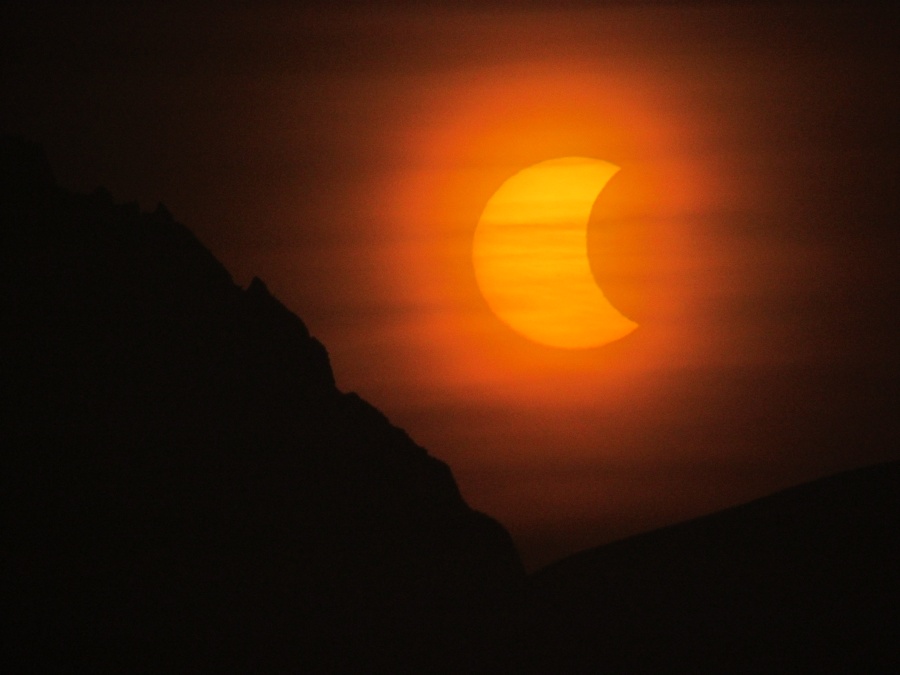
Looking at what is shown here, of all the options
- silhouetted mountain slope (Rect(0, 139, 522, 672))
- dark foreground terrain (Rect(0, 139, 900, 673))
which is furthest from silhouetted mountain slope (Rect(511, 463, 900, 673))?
silhouetted mountain slope (Rect(0, 139, 522, 672))

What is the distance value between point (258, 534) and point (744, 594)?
82.6 ft

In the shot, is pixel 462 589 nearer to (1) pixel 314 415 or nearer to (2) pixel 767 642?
(1) pixel 314 415

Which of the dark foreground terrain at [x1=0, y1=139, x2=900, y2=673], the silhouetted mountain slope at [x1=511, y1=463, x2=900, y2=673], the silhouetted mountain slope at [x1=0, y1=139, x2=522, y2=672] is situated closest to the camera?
the silhouetted mountain slope at [x1=0, y1=139, x2=522, y2=672]

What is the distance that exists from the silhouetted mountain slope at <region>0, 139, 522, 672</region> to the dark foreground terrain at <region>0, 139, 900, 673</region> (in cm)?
10

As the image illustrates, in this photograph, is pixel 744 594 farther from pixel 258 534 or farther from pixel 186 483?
pixel 186 483

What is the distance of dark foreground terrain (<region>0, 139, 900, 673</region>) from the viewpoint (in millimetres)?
44562

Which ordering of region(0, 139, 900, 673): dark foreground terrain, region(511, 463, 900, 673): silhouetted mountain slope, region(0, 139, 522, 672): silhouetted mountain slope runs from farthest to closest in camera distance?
region(511, 463, 900, 673): silhouetted mountain slope < region(0, 139, 900, 673): dark foreground terrain < region(0, 139, 522, 672): silhouetted mountain slope

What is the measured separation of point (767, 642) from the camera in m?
53.3

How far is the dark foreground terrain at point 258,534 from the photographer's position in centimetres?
4456

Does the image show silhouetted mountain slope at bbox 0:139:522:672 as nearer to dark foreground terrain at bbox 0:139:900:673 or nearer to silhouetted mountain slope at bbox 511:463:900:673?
dark foreground terrain at bbox 0:139:900:673

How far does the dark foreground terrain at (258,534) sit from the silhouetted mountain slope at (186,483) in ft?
0.32

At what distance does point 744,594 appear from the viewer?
56.9 meters

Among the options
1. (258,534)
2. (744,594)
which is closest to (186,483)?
(258,534)

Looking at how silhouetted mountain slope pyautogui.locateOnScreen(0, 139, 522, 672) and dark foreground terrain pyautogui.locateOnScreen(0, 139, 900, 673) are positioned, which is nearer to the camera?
silhouetted mountain slope pyautogui.locateOnScreen(0, 139, 522, 672)
